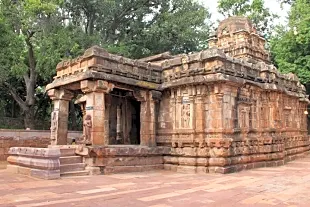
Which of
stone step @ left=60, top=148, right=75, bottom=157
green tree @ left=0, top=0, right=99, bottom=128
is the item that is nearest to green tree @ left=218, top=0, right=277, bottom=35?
green tree @ left=0, top=0, right=99, bottom=128

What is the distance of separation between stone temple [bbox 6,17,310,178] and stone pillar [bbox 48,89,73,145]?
42 mm

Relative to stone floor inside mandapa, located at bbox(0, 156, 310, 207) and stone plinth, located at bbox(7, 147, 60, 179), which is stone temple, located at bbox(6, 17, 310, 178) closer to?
stone plinth, located at bbox(7, 147, 60, 179)

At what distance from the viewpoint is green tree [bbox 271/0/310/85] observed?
24922mm

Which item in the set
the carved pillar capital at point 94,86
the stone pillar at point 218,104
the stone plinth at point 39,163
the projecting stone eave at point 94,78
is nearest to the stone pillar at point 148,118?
the projecting stone eave at point 94,78

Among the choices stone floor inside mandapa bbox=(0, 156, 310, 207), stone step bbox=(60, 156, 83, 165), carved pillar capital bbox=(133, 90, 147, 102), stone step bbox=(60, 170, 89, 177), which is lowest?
stone floor inside mandapa bbox=(0, 156, 310, 207)

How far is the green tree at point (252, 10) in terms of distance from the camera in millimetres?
33438

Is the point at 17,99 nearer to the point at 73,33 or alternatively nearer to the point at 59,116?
the point at 73,33

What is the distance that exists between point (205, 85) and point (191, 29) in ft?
60.1

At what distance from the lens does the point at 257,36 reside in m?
20.2

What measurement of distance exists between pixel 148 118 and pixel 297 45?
17.8 meters

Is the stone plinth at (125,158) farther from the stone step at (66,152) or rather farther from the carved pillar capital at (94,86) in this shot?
the carved pillar capital at (94,86)

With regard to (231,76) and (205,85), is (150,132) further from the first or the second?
(231,76)

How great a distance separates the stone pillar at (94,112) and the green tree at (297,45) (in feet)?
61.1

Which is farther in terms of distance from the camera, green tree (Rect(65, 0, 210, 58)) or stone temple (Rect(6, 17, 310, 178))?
green tree (Rect(65, 0, 210, 58))
